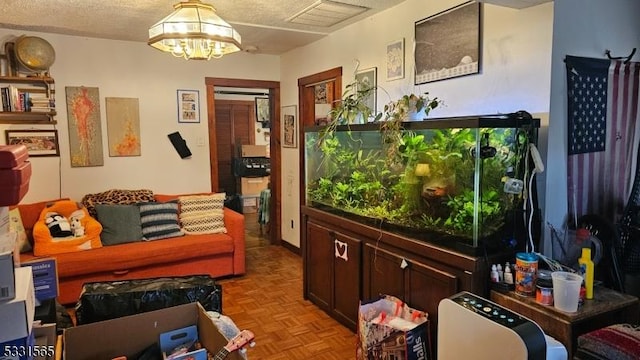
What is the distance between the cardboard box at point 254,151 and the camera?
24.3 feet

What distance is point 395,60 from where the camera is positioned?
10.5 ft

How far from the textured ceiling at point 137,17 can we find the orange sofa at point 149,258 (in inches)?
62.3

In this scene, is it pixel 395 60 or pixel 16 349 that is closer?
pixel 16 349

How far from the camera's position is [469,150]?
6.62 feet

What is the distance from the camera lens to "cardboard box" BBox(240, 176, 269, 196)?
7500 mm

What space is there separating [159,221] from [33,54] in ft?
6.04

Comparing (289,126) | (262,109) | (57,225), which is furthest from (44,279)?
(262,109)

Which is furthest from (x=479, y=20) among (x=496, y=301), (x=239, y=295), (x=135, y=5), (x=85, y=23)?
(x=85, y=23)

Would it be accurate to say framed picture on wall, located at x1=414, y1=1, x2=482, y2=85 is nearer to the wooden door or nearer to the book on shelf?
the book on shelf

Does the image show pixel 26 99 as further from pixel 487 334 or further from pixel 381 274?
pixel 487 334

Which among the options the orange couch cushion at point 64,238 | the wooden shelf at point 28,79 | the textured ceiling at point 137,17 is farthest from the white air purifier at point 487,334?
the wooden shelf at point 28,79

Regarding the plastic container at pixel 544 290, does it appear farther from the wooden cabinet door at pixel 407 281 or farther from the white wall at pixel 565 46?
the white wall at pixel 565 46

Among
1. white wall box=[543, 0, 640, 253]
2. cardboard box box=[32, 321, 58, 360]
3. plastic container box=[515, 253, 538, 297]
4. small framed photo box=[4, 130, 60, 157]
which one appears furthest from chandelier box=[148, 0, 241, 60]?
small framed photo box=[4, 130, 60, 157]

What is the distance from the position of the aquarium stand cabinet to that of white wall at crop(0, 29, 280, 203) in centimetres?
190
